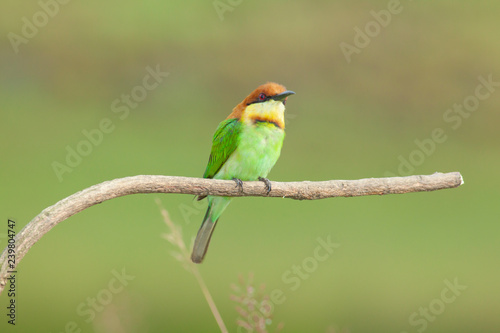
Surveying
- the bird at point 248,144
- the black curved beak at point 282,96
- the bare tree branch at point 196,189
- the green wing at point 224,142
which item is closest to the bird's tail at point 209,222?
the bird at point 248,144

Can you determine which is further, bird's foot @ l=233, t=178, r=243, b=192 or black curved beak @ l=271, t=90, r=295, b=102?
black curved beak @ l=271, t=90, r=295, b=102

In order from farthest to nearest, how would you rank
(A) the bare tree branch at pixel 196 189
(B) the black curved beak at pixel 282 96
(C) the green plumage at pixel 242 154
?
1. (C) the green plumage at pixel 242 154
2. (B) the black curved beak at pixel 282 96
3. (A) the bare tree branch at pixel 196 189

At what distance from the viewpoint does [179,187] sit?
213 centimetres

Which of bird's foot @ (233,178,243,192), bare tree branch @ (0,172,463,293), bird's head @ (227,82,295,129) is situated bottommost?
bare tree branch @ (0,172,463,293)

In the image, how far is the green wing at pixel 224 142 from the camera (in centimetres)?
279

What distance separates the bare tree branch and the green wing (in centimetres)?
32

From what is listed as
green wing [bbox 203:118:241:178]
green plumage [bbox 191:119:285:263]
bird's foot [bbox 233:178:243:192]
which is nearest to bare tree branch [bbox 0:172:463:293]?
bird's foot [bbox 233:178:243:192]

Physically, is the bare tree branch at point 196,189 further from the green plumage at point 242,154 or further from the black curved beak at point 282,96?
the black curved beak at point 282,96

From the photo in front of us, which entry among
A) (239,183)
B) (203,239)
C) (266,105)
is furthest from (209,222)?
(266,105)

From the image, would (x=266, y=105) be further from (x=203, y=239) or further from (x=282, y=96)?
(x=203, y=239)

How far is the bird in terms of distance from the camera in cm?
270

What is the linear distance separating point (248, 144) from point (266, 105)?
0.20 m

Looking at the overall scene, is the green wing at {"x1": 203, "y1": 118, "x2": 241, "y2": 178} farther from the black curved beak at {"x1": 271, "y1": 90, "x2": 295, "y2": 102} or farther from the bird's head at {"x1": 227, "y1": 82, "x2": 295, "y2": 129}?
the black curved beak at {"x1": 271, "y1": 90, "x2": 295, "y2": 102}

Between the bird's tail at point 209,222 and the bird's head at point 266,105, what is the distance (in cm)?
40
